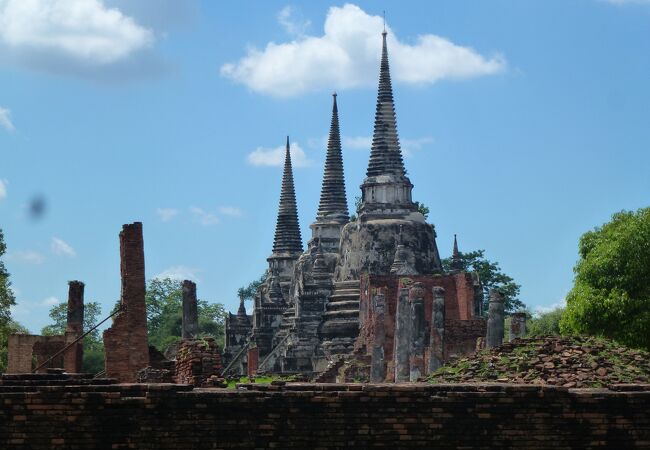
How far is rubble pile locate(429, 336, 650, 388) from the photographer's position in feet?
49.0

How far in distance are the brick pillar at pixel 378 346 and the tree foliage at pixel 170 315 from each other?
42405 mm

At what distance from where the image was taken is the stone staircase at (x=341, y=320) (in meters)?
50.6

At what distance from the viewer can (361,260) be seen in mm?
52625

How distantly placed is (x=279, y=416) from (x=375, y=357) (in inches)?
882

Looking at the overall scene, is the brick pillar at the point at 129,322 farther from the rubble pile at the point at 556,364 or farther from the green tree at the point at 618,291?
→ the green tree at the point at 618,291

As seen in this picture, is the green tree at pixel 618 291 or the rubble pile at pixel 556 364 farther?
the green tree at pixel 618 291

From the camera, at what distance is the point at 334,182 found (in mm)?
63156

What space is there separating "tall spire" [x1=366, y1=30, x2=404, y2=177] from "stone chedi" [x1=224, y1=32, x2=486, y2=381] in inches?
1.7

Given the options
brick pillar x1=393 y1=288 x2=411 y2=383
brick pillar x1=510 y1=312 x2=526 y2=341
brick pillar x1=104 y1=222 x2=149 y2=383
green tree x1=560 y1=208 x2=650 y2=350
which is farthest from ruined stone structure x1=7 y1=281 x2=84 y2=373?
green tree x1=560 y1=208 x2=650 y2=350

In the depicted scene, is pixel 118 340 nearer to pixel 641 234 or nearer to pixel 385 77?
pixel 641 234

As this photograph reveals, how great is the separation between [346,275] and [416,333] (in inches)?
964

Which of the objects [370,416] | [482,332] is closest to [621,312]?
[482,332]

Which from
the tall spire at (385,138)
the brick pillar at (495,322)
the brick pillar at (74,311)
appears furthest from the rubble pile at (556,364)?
the tall spire at (385,138)

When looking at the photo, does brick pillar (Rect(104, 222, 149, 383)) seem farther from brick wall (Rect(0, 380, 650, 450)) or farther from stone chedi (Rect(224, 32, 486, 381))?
stone chedi (Rect(224, 32, 486, 381))
